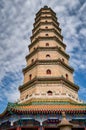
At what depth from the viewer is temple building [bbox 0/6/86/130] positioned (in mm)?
18906

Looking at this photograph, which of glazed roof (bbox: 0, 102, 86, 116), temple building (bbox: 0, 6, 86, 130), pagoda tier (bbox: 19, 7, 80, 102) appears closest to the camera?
glazed roof (bbox: 0, 102, 86, 116)

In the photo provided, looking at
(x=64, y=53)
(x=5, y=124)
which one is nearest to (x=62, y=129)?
(x=5, y=124)

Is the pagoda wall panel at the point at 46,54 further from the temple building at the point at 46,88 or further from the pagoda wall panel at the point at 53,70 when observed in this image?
the pagoda wall panel at the point at 53,70

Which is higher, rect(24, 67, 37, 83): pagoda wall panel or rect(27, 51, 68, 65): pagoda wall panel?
rect(27, 51, 68, 65): pagoda wall panel

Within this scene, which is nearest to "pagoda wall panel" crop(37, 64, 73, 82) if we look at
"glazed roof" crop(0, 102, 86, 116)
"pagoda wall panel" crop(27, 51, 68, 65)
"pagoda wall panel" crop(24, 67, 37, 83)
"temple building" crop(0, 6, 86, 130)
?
"temple building" crop(0, 6, 86, 130)

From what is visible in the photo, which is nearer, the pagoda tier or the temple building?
the temple building

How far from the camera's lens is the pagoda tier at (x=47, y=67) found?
22.9 metres

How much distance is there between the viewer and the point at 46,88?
22.9 meters

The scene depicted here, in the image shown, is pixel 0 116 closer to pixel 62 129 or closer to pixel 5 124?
pixel 5 124

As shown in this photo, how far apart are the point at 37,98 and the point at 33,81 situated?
2636mm

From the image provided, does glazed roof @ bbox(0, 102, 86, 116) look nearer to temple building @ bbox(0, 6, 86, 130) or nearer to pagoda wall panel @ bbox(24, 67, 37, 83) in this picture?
temple building @ bbox(0, 6, 86, 130)

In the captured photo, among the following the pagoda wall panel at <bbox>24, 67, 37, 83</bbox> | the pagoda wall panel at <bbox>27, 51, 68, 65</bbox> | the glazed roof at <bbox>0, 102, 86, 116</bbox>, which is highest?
the pagoda wall panel at <bbox>27, 51, 68, 65</bbox>

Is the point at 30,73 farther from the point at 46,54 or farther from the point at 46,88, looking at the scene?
the point at 46,88

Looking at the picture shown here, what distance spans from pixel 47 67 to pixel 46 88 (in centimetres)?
276
